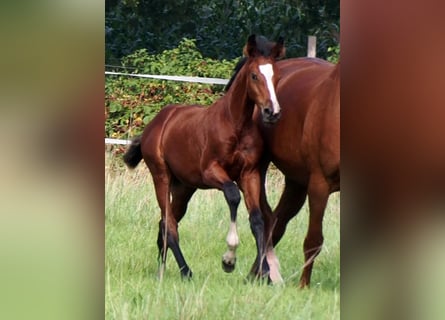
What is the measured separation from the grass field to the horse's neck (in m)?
0.23

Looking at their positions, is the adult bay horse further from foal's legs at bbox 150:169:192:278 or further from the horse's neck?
foal's legs at bbox 150:169:192:278

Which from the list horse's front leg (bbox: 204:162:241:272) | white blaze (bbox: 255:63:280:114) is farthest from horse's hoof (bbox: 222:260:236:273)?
white blaze (bbox: 255:63:280:114)

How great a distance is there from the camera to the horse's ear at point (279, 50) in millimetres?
2422

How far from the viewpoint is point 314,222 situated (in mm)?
2396

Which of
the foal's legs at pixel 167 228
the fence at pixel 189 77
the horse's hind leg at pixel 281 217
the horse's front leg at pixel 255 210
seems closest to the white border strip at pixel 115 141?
the fence at pixel 189 77

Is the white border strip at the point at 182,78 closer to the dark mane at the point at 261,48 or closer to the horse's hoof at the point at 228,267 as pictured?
the dark mane at the point at 261,48

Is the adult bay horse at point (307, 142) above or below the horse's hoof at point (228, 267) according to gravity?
above

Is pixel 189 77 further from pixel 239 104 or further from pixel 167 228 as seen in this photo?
pixel 167 228

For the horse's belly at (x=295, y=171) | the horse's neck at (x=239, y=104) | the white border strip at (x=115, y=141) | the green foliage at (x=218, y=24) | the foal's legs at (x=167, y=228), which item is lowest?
the foal's legs at (x=167, y=228)

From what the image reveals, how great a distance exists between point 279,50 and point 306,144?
12.2 inches
